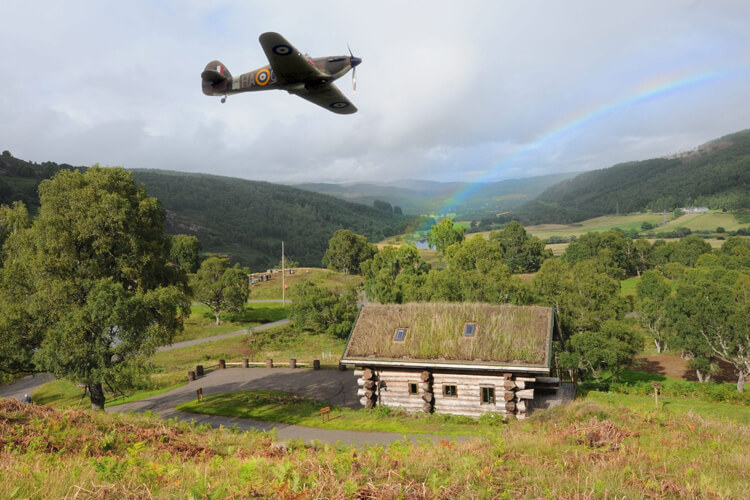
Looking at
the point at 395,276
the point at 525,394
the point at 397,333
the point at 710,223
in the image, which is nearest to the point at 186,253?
the point at 395,276

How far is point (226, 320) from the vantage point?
63.9 m

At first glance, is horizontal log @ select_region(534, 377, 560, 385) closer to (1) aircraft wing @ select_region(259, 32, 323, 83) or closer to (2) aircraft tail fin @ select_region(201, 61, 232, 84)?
(1) aircraft wing @ select_region(259, 32, 323, 83)

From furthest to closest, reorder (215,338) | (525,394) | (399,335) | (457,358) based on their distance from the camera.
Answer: (215,338) < (399,335) < (457,358) < (525,394)

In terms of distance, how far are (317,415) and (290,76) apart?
17210 mm

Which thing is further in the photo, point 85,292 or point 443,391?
point 443,391

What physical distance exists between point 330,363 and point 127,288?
1947cm

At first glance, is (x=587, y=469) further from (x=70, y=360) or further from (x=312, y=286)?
(x=312, y=286)

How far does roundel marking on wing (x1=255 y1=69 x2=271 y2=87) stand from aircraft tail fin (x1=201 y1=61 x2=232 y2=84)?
3198mm

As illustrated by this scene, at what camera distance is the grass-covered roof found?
21188 mm

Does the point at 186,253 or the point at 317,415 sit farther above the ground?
the point at 186,253

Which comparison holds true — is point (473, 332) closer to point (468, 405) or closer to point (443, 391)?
point (443, 391)

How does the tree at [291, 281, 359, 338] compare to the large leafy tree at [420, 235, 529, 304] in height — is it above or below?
below

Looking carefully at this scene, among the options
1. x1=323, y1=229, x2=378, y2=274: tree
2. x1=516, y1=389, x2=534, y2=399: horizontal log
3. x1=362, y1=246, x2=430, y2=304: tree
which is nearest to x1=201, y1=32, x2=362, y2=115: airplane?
x1=516, y1=389, x2=534, y2=399: horizontal log

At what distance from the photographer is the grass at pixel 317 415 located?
20.2 metres
